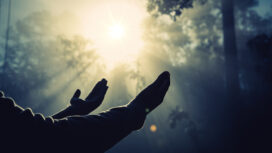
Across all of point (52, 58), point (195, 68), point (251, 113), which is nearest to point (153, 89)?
point (251, 113)

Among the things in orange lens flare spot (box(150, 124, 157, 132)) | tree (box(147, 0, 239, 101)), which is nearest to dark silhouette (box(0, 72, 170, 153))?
tree (box(147, 0, 239, 101))

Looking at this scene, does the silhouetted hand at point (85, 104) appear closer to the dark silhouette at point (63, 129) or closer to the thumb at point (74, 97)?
the thumb at point (74, 97)

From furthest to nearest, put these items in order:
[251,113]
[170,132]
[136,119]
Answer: [170,132] → [251,113] → [136,119]

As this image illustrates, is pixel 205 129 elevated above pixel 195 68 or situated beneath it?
situated beneath

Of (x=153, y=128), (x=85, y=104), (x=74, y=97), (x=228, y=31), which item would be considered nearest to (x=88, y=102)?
(x=85, y=104)

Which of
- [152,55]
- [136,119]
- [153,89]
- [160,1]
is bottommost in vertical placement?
[136,119]

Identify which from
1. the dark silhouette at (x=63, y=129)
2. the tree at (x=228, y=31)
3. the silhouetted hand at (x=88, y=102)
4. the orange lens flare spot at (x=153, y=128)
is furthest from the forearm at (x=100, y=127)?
the orange lens flare spot at (x=153, y=128)

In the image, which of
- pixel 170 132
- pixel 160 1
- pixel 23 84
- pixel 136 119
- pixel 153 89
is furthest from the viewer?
pixel 170 132

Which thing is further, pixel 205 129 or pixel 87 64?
pixel 205 129

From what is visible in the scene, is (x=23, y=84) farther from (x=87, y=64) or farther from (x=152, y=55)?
(x=152, y=55)
